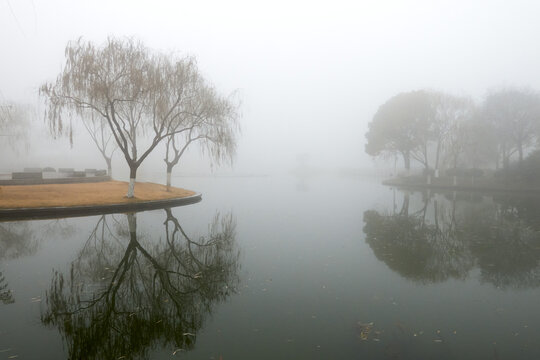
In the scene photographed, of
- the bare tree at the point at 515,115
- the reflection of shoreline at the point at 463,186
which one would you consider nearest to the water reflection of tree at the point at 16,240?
the reflection of shoreline at the point at 463,186

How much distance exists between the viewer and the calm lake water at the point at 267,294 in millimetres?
3914

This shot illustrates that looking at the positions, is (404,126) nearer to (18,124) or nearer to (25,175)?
(25,175)

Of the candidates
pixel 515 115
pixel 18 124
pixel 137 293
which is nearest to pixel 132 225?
pixel 137 293

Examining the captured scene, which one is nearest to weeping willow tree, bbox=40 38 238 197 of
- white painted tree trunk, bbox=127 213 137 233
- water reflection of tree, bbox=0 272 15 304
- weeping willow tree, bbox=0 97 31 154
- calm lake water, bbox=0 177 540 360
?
white painted tree trunk, bbox=127 213 137 233

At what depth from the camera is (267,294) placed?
18.4 feet

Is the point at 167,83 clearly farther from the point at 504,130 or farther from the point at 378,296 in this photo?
the point at 504,130

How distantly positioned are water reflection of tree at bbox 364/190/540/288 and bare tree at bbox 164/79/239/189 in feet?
38.4

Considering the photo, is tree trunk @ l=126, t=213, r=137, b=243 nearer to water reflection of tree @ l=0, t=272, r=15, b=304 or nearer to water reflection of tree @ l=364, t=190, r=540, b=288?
water reflection of tree @ l=0, t=272, r=15, b=304

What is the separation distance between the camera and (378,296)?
18.0ft

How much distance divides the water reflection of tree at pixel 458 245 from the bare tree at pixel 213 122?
38.4 feet

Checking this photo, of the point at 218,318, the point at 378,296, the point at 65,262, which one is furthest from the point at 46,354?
the point at 378,296

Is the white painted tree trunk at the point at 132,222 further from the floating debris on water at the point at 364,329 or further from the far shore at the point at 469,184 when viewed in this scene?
the far shore at the point at 469,184

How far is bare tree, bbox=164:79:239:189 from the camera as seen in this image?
20250mm

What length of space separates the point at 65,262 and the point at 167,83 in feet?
43.0
